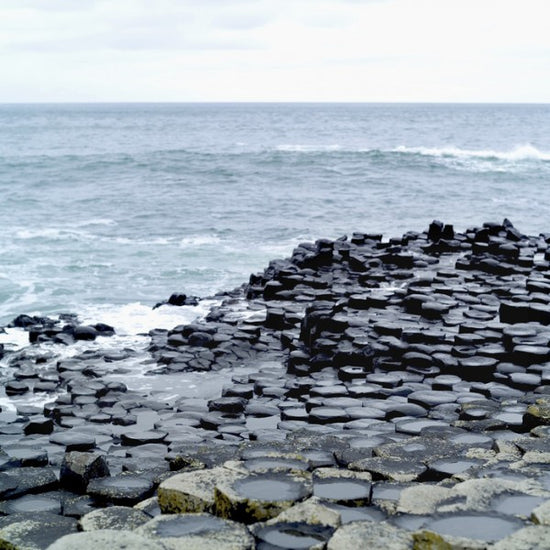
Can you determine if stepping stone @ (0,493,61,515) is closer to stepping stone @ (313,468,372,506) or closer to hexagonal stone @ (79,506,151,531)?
hexagonal stone @ (79,506,151,531)

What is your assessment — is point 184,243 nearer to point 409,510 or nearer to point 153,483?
point 153,483

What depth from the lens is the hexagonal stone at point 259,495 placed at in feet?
A: 13.8

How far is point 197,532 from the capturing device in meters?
3.89

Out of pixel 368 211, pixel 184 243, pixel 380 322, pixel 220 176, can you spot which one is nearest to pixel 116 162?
pixel 220 176

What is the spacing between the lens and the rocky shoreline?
4094 mm

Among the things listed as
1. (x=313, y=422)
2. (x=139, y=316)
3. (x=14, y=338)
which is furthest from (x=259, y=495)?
(x=139, y=316)

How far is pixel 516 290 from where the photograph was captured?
1218 centimetres

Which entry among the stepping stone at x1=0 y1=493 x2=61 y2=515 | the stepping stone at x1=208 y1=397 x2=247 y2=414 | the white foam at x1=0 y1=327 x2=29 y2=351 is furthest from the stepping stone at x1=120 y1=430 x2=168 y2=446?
the white foam at x1=0 y1=327 x2=29 y2=351

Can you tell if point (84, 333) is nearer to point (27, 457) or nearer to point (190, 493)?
point (27, 457)

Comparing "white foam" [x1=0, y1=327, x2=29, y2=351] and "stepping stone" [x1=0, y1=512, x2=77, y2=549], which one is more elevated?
"stepping stone" [x1=0, y1=512, x2=77, y2=549]

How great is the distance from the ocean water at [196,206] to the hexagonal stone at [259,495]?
7.88 metres

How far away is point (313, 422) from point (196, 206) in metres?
21.4

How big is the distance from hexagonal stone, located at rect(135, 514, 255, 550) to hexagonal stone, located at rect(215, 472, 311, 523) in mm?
141

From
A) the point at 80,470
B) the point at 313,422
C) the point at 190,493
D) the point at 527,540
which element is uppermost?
the point at 527,540
